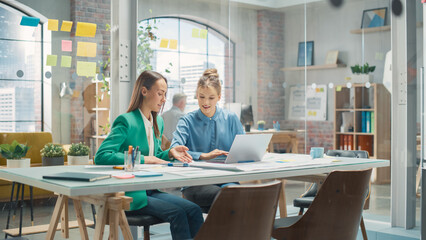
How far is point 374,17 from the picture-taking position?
5.40 m

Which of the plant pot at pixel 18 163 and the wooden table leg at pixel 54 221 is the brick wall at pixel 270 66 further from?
the wooden table leg at pixel 54 221

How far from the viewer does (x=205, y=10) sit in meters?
5.08

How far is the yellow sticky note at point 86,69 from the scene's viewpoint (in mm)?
4215

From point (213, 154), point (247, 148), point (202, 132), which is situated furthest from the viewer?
point (202, 132)

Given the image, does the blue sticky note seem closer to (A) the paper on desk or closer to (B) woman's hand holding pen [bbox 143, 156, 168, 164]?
(B) woman's hand holding pen [bbox 143, 156, 168, 164]

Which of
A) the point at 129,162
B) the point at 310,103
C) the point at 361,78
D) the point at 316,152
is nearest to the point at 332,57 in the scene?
the point at 361,78

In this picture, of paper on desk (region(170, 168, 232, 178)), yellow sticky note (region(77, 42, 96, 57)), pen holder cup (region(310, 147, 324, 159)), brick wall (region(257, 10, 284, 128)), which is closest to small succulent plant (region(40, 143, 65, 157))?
yellow sticky note (region(77, 42, 96, 57))

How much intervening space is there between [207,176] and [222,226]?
377mm

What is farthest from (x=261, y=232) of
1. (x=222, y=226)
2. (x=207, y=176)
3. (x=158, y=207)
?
(x=158, y=207)

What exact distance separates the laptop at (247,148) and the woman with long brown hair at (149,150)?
10.9 inches

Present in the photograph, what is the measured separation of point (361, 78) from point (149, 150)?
3.03 meters

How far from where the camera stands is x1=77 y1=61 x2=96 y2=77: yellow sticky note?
4.21 metres

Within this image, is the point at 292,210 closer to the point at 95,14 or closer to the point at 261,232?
the point at 95,14

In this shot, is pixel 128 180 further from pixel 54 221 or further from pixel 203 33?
pixel 203 33
